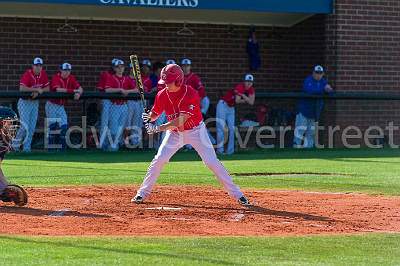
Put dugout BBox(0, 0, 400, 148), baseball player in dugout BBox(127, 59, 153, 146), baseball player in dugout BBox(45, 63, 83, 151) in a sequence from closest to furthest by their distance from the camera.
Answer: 1. baseball player in dugout BBox(45, 63, 83, 151)
2. baseball player in dugout BBox(127, 59, 153, 146)
3. dugout BBox(0, 0, 400, 148)

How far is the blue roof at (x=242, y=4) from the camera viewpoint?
67.4ft

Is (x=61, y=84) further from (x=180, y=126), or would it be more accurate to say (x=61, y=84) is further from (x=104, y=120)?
(x=180, y=126)

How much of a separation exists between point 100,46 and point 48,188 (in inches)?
408

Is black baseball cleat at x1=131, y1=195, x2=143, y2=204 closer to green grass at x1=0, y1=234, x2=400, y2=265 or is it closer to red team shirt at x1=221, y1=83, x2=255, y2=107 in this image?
green grass at x1=0, y1=234, x2=400, y2=265

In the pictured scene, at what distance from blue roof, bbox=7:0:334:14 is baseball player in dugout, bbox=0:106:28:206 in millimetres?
10152

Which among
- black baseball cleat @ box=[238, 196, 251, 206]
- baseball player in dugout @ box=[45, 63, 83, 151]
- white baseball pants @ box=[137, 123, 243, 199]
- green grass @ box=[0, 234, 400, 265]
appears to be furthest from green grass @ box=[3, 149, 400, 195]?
green grass @ box=[0, 234, 400, 265]

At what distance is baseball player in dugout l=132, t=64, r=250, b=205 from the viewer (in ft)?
33.8

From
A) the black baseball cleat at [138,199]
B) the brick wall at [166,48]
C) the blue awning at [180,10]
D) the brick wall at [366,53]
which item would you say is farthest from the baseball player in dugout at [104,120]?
the black baseball cleat at [138,199]

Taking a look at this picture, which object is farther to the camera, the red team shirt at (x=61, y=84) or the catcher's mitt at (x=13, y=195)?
the red team shirt at (x=61, y=84)

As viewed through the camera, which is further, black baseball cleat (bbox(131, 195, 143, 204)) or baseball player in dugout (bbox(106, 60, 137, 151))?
baseball player in dugout (bbox(106, 60, 137, 151))

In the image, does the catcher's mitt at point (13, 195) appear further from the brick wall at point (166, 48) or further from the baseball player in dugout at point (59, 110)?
the brick wall at point (166, 48)

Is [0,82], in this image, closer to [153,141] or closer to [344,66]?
[153,141]

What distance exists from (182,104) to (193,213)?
1.27m

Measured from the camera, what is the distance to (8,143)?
1017 centimetres
